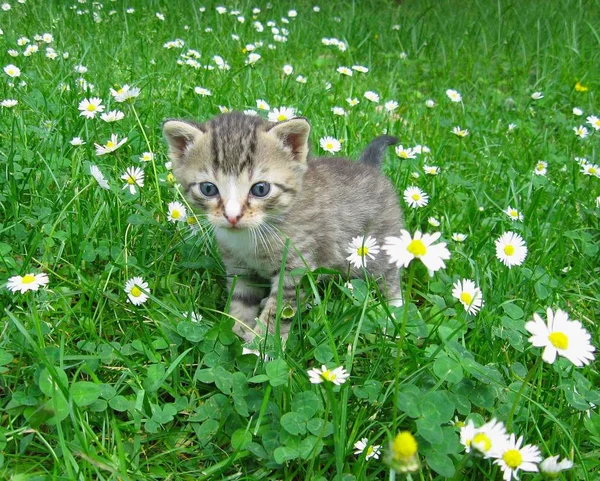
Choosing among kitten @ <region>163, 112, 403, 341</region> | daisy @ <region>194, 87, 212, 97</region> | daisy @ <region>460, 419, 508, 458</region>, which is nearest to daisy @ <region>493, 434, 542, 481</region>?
daisy @ <region>460, 419, 508, 458</region>

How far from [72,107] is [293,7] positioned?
4.98 meters

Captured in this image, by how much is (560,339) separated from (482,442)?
17.3 inches

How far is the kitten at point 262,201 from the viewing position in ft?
9.01

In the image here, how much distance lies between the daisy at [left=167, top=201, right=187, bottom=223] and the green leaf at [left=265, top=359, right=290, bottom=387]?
1.24m

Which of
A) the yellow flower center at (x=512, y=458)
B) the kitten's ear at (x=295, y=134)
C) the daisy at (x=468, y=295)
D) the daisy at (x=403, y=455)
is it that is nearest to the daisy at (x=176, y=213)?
the kitten's ear at (x=295, y=134)

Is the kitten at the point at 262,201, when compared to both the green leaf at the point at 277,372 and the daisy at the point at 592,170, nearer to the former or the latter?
the green leaf at the point at 277,372

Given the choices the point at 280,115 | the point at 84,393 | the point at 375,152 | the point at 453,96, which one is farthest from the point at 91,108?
the point at 453,96

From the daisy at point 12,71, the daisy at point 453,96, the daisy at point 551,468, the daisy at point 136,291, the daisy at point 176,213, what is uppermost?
the daisy at point 453,96

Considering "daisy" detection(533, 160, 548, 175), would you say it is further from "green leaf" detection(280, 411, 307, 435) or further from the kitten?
"green leaf" detection(280, 411, 307, 435)

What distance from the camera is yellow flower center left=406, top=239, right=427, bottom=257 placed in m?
1.60

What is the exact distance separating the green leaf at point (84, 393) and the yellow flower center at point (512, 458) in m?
1.34

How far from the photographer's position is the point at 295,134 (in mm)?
2879

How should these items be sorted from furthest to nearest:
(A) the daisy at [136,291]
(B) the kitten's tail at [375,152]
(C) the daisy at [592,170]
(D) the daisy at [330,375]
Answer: (C) the daisy at [592,170], (B) the kitten's tail at [375,152], (A) the daisy at [136,291], (D) the daisy at [330,375]

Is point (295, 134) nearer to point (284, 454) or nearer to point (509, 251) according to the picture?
point (509, 251)
